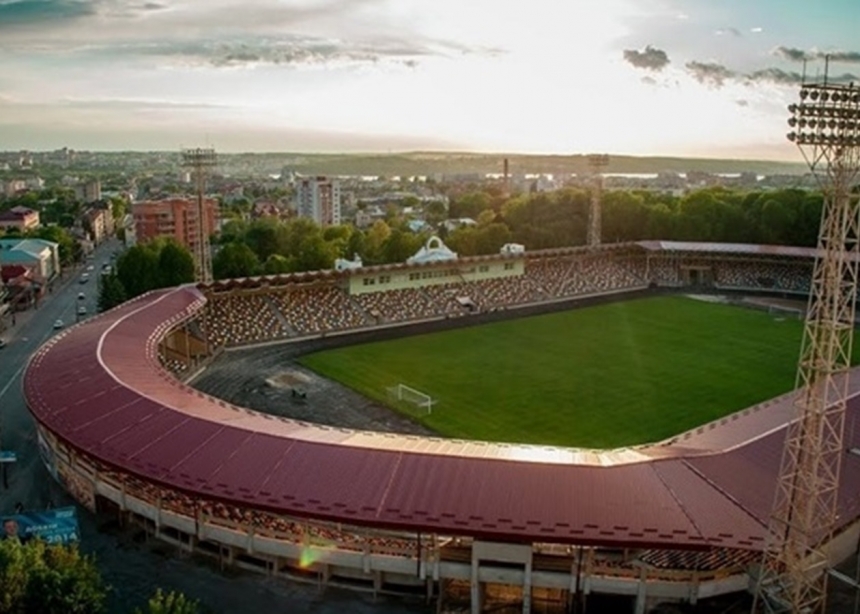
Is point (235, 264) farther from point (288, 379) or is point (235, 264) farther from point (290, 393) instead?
point (290, 393)

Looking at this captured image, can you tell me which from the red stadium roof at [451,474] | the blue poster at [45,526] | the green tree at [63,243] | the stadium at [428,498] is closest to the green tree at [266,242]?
the green tree at [63,243]

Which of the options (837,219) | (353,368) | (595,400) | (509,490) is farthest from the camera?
(353,368)

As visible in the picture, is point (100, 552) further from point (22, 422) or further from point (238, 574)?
point (22, 422)

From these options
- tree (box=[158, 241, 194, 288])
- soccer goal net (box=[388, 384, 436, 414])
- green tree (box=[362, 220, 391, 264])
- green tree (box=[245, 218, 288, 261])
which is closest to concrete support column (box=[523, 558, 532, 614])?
soccer goal net (box=[388, 384, 436, 414])

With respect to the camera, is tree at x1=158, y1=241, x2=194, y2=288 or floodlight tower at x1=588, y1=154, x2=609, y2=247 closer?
tree at x1=158, y1=241, x2=194, y2=288

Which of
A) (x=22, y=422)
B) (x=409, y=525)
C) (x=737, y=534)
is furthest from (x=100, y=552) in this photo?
(x=737, y=534)

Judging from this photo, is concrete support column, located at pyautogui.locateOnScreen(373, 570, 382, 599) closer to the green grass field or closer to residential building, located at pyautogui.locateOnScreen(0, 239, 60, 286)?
the green grass field
